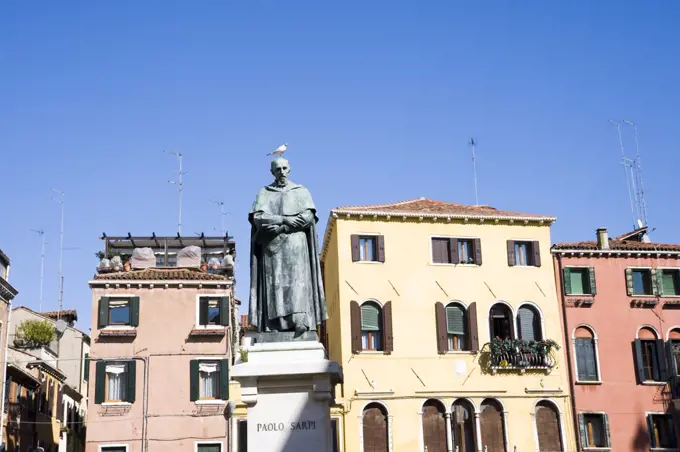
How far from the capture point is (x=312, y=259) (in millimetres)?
13633

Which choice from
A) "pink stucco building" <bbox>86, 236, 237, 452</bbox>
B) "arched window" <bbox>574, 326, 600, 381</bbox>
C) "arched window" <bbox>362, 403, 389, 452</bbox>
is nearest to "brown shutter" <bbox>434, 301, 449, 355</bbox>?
"arched window" <bbox>362, 403, 389, 452</bbox>

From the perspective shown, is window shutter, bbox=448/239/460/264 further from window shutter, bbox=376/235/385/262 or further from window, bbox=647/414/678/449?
window, bbox=647/414/678/449

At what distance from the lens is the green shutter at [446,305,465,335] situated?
1641 inches

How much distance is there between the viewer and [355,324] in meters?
40.3

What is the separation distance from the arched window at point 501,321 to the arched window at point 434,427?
4.69 m

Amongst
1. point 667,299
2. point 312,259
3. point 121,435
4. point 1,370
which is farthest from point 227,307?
point 312,259

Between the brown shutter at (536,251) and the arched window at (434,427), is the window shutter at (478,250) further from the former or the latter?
the arched window at (434,427)

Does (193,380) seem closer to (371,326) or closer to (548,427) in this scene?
(371,326)

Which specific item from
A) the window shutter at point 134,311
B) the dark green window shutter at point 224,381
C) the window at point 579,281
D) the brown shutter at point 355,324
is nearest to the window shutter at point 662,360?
the window at point 579,281

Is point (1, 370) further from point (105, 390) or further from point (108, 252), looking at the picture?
point (108, 252)

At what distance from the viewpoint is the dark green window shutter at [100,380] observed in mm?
41312

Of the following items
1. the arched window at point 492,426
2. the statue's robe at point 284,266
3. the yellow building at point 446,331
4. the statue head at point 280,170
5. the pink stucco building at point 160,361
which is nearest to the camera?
the statue's robe at point 284,266

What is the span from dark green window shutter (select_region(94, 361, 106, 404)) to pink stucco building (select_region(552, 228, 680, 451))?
71.8ft

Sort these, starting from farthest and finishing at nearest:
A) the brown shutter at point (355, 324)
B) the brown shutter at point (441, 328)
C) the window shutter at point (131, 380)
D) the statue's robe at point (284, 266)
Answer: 1. the window shutter at point (131, 380)
2. the brown shutter at point (441, 328)
3. the brown shutter at point (355, 324)
4. the statue's robe at point (284, 266)
